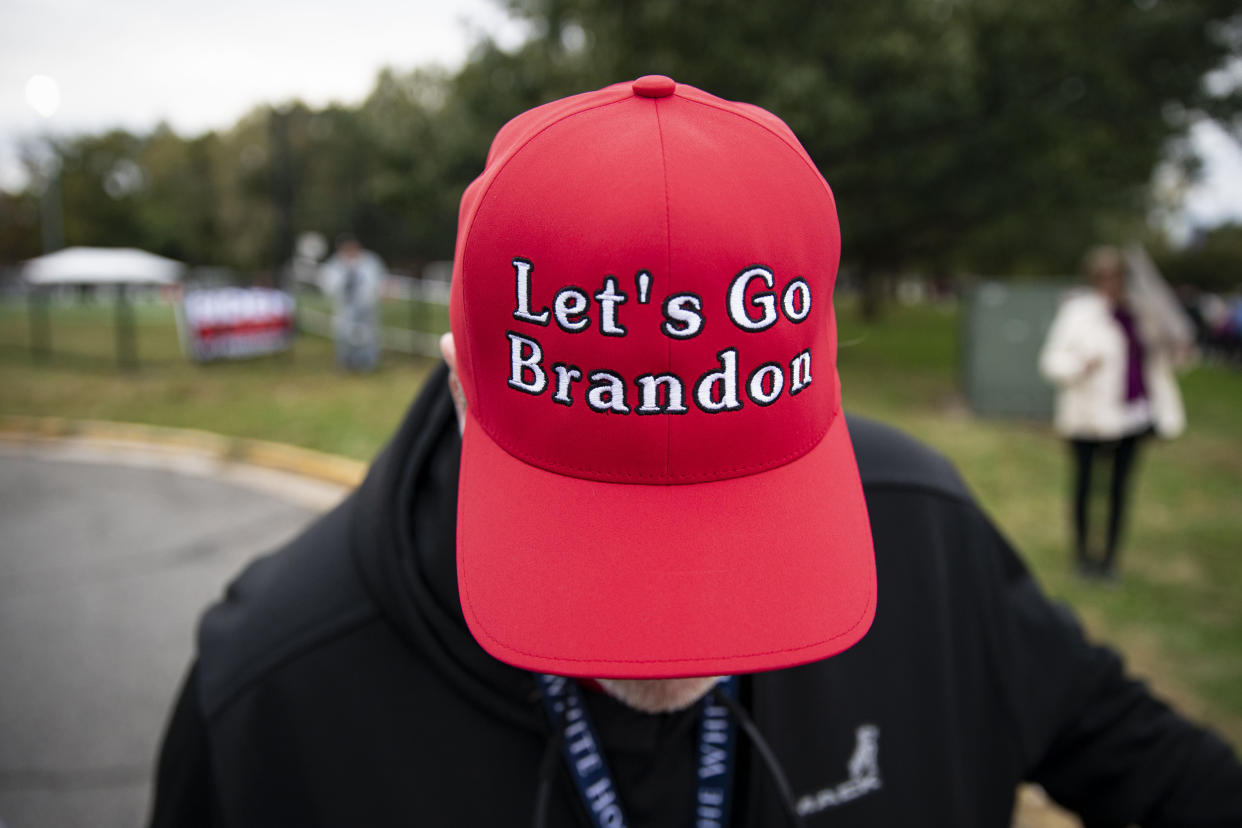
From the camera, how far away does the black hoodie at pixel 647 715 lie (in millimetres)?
1109

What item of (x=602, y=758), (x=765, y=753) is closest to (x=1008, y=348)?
(x=765, y=753)

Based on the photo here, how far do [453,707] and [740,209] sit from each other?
2.47 feet

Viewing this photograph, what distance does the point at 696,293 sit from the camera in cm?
88

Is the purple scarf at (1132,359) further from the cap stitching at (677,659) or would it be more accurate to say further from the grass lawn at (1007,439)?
the cap stitching at (677,659)

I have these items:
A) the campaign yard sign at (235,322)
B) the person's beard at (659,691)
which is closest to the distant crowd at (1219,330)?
the campaign yard sign at (235,322)

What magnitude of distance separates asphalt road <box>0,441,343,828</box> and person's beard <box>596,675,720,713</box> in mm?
2921

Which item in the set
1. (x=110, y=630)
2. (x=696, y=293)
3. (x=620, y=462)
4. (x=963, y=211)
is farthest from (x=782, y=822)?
(x=963, y=211)

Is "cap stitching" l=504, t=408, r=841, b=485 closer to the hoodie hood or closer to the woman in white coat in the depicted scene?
the hoodie hood

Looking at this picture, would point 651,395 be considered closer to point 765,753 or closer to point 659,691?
point 659,691

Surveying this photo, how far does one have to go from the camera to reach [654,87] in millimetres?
928

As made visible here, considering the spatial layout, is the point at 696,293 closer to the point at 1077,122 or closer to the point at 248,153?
the point at 1077,122

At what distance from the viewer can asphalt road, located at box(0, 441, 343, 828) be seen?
3.28 metres

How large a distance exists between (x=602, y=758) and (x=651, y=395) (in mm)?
509

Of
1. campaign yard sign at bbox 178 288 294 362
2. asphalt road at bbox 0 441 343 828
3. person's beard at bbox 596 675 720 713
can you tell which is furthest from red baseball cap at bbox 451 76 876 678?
campaign yard sign at bbox 178 288 294 362
